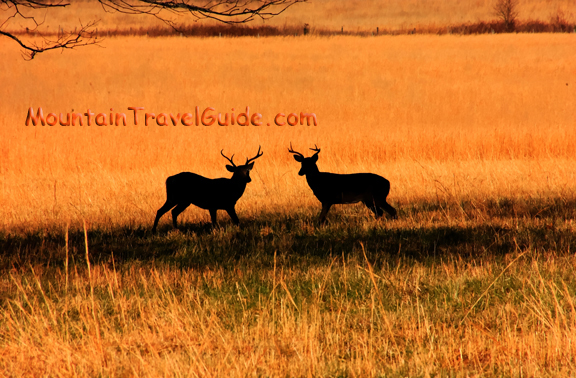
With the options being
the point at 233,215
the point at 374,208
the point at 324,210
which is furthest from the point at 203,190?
the point at 374,208

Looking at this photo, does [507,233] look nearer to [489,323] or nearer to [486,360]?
[489,323]

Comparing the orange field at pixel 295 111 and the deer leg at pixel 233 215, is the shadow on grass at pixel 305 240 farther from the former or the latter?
the orange field at pixel 295 111

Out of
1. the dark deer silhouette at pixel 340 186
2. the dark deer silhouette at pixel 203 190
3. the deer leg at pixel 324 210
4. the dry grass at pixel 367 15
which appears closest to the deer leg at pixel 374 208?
the dark deer silhouette at pixel 340 186

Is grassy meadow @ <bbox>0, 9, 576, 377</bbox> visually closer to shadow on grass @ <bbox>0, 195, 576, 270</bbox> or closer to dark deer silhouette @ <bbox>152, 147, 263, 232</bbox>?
shadow on grass @ <bbox>0, 195, 576, 270</bbox>

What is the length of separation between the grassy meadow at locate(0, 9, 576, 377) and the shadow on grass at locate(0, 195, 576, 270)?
0.03m

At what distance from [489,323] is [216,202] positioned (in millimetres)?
3430

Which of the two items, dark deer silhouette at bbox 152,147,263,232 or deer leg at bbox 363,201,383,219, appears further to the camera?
deer leg at bbox 363,201,383,219

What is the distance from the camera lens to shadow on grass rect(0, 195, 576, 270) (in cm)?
570

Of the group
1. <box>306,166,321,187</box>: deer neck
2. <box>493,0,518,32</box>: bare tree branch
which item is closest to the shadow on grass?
<box>306,166,321,187</box>: deer neck

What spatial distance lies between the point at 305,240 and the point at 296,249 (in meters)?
0.40

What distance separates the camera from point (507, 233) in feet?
21.5

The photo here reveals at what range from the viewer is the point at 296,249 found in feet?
19.9

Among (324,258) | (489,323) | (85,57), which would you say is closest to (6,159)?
(324,258)

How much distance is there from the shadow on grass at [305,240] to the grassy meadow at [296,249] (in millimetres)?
33
